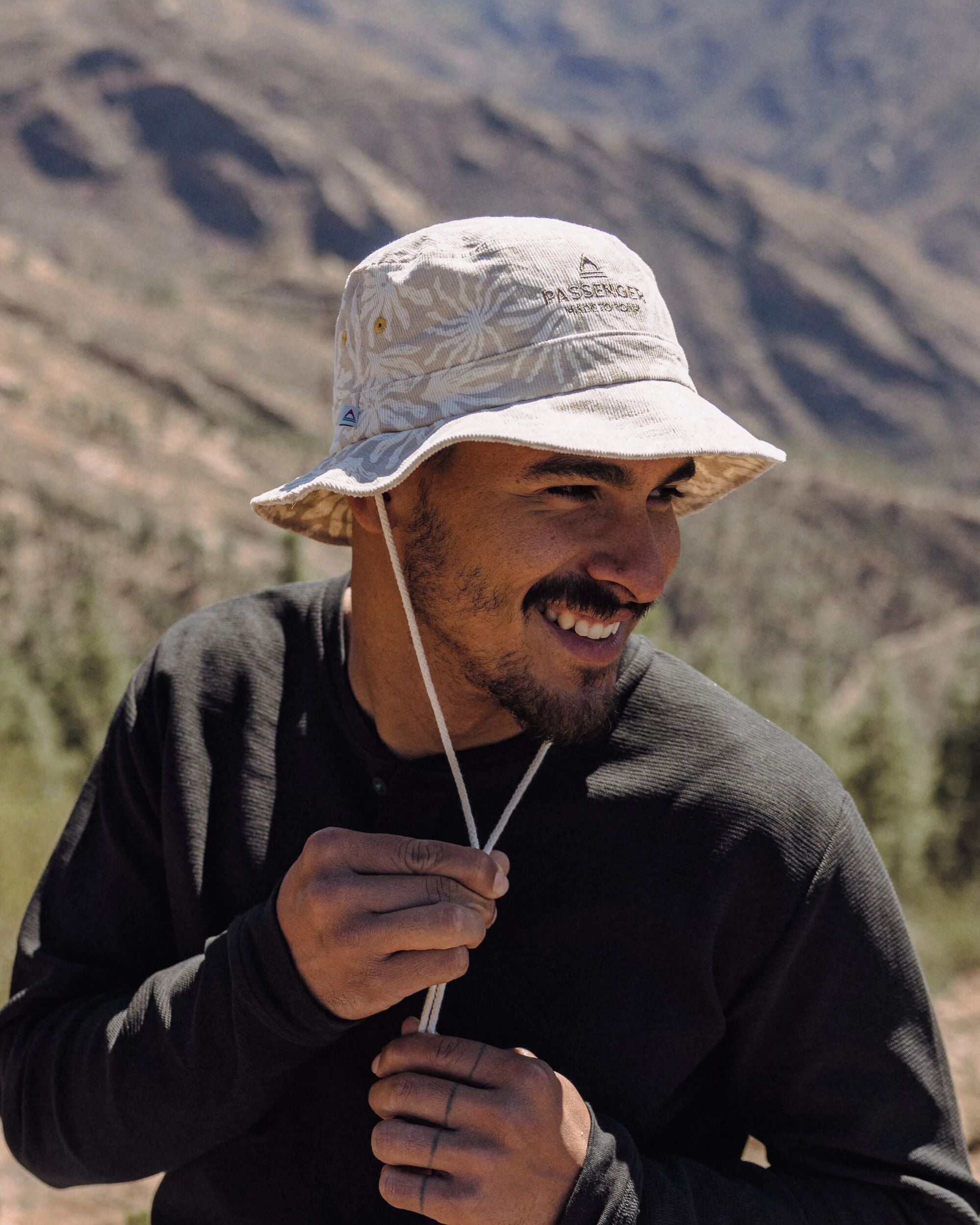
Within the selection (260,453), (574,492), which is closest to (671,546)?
(574,492)

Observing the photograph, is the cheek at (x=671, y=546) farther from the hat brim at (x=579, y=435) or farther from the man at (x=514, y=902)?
the hat brim at (x=579, y=435)

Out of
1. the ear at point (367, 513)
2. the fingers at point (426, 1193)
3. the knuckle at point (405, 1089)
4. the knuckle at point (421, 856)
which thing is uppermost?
the ear at point (367, 513)

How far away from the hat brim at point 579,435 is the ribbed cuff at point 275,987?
0.72m

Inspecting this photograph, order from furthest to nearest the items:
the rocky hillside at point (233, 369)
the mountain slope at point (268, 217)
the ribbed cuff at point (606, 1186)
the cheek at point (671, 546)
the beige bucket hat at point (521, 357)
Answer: the mountain slope at point (268, 217), the rocky hillside at point (233, 369), the cheek at point (671, 546), the beige bucket hat at point (521, 357), the ribbed cuff at point (606, 1186)

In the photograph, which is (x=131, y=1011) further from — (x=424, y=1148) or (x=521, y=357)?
(x=521, y=357)

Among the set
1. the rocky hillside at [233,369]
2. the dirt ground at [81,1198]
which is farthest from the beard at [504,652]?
the rocky hillside at [233,369]

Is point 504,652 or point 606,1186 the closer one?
point 606,1186

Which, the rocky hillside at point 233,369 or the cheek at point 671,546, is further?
the rocky hillside at point 233,369

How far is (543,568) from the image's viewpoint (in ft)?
6.21

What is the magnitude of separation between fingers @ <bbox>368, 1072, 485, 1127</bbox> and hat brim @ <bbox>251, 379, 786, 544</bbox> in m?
0.93

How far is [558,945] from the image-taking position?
201cm

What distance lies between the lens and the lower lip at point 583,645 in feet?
6.34

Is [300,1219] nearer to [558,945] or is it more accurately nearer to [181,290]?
[558,945]

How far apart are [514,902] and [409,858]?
40 centimetres
